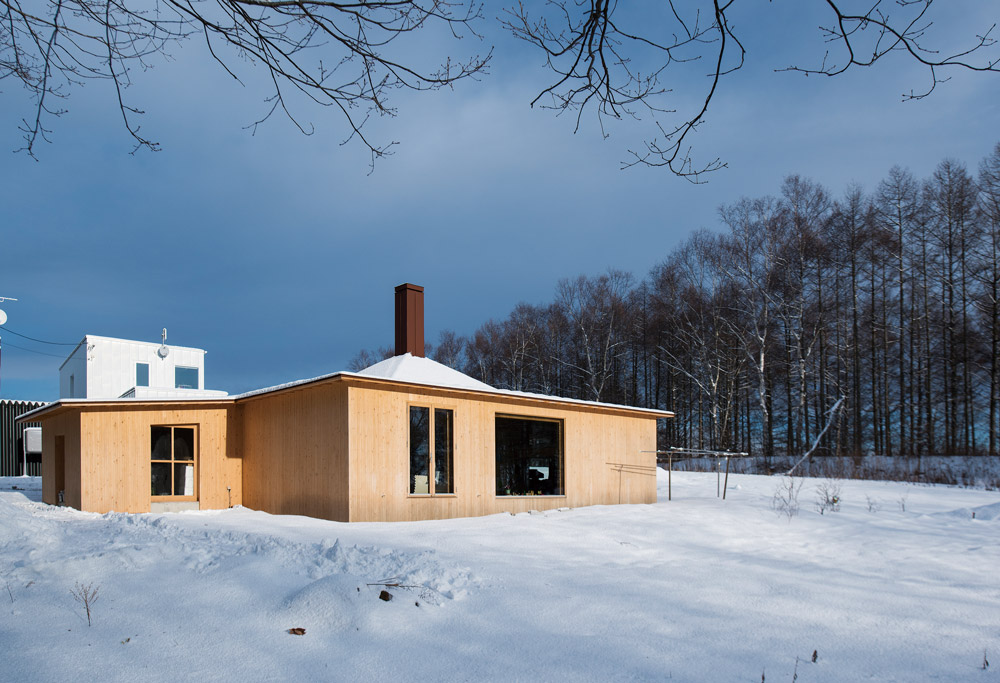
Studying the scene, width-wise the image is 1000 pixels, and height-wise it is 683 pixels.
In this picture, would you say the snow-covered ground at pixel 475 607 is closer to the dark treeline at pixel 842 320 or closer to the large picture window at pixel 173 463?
the large picture window at pixel 173 463

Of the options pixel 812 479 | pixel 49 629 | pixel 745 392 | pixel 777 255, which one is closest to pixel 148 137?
pixel 49 629

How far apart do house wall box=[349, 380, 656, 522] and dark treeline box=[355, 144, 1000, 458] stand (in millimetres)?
11560

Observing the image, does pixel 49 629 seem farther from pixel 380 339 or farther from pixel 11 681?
pixel 380 339

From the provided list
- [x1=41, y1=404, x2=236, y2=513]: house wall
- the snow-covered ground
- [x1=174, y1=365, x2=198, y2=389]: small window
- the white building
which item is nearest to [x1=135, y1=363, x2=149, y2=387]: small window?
the white building

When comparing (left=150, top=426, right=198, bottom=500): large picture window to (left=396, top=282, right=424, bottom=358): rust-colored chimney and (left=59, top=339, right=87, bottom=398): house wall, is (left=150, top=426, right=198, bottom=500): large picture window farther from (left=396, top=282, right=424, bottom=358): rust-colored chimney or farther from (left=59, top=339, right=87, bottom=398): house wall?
(left=59, top=339, right=87, bottom=398): house wall

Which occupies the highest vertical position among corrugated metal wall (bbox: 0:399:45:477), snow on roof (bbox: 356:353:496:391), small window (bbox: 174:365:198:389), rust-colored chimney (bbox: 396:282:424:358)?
rust-colored chimney (bbox: 396:282:424:358)

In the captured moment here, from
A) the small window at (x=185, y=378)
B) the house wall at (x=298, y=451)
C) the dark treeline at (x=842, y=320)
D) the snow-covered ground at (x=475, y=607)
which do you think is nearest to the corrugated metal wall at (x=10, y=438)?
the small window at (x=185, y=378)

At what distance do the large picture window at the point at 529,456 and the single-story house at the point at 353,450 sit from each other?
2 cm

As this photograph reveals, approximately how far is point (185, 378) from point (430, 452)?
1675 cm

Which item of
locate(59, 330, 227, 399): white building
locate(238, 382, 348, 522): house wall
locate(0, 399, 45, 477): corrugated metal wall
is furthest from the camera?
locate(0, 399, 45, 477): corrugated metal wall

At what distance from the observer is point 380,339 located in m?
43.0

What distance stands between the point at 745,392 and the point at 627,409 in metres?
15.8

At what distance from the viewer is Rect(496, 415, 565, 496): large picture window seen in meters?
12.2

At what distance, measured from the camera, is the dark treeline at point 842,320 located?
73.9ft
